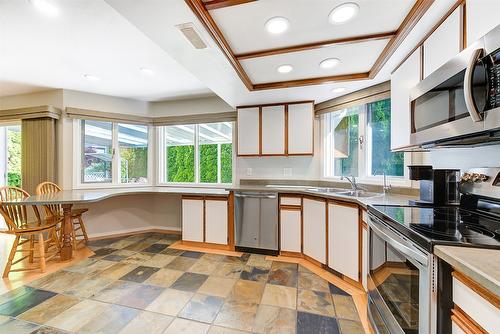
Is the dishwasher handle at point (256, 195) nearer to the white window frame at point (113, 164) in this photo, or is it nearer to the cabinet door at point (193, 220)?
the cabinet door at point (193, 220)

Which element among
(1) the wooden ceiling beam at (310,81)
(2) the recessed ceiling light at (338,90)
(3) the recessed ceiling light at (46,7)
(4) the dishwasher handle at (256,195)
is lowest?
(4) the dishwasher handle at (256,195)

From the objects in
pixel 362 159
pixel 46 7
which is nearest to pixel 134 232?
pixel 46 7

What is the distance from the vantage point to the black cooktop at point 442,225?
0.83m

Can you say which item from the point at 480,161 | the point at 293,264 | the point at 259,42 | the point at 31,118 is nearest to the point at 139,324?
the point at 293,264

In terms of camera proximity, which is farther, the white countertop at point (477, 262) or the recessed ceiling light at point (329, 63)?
the recessed ceiling light at point (329, 63)

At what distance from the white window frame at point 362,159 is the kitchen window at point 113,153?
3.07 metres

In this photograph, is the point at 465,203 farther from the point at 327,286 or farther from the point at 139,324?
the point at 139,324

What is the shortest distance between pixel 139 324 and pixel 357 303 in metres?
1.79

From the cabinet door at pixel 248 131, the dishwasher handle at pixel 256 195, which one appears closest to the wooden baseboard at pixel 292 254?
the dishwasher handle at pixel 256 195

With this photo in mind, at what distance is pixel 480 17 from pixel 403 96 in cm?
68

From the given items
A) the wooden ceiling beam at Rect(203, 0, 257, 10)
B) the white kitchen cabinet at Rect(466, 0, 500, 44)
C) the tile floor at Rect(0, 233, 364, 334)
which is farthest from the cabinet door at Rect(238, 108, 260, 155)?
the white kitchen cabinet at Rect(466, 0, 500, 44)

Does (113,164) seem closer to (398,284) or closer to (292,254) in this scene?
(292,254)

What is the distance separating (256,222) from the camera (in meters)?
2.86

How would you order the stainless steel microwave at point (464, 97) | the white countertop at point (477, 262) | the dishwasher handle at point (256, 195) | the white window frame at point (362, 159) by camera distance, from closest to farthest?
the white countertop at point (477, 262) < the stainless steel microwave at point (464, 97) < the white window frame at point (362, 159) < the dishwasher handle at point (256, 195)
